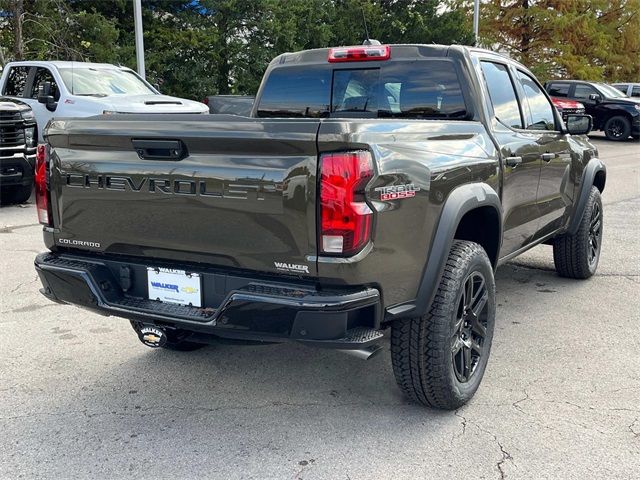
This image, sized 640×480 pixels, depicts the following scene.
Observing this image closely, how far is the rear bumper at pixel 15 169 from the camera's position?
29.8ft

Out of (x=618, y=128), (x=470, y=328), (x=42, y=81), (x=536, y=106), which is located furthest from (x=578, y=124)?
(x=618, y=128)

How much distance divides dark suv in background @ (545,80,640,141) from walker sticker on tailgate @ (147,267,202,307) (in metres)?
20.4

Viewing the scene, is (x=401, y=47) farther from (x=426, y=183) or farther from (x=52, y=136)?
(x=52, y=136)

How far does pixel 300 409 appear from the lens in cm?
351

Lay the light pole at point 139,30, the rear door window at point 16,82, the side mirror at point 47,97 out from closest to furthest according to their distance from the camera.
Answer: the side mirror at point 47,97 → the rear door window at point 16,82 → the light pole at point 139,30

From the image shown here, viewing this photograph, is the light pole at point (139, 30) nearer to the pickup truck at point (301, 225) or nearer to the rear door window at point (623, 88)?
the pickup truck at point (301, 225)

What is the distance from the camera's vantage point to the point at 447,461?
9.81 feet

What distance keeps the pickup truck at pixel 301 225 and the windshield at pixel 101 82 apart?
794cm

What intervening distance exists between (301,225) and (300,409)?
121 cm

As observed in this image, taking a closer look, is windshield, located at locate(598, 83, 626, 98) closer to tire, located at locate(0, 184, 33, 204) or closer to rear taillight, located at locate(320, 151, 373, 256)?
tire, located at locate(0, 184, 33, 204)

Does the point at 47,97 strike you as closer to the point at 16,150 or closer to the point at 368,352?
the point at 16,150

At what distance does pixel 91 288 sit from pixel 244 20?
1630 centimetres

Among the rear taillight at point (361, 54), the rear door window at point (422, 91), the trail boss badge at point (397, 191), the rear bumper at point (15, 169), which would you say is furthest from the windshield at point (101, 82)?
the trail boss badge at point (397, 191)

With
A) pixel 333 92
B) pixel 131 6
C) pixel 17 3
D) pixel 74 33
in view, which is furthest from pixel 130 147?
pixel 131 6
